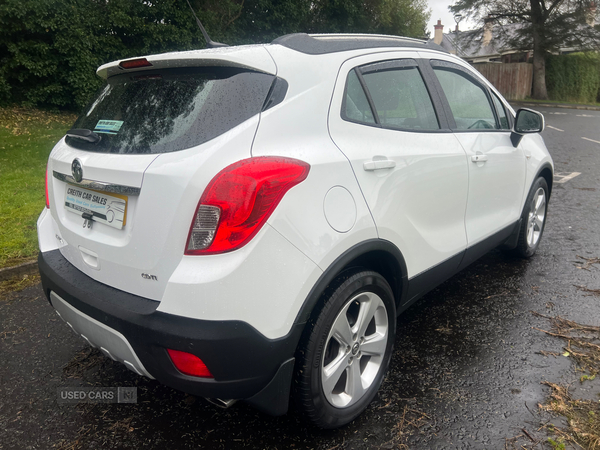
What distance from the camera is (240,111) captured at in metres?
1.92

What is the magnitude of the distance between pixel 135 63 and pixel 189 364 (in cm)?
139

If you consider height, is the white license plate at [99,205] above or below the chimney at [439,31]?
below

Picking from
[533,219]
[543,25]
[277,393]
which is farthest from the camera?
[543,25]

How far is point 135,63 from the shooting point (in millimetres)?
2236

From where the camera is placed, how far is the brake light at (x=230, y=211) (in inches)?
68.6

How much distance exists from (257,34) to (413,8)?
48.0 feet

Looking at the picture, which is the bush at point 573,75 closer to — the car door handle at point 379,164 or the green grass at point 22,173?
the green grass at point 22,173

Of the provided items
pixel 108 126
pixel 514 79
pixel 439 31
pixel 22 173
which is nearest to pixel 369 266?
pixel 108 126

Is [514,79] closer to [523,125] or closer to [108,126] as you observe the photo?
[523,125]

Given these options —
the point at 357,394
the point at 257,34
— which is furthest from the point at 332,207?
the point at 257,34

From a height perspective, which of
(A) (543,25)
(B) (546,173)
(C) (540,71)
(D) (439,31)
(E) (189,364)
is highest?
(D) (439,31)

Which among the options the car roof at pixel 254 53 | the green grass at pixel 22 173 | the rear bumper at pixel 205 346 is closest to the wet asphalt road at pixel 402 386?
the rear bumper at pixel 205 346

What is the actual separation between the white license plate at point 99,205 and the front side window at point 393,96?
3.50 ft

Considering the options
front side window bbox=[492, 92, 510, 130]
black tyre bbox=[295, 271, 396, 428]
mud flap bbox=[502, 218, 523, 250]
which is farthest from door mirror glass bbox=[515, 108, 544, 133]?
black tyre bbox=[295, 271, 396, 428]
